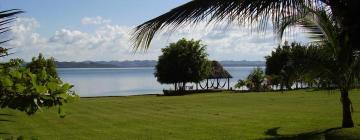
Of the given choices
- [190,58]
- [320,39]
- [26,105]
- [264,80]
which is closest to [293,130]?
[320,39]

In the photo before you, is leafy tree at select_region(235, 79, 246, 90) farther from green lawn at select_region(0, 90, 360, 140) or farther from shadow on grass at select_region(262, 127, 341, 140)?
shadow on grass at select_region(262, 127, 341, 140)

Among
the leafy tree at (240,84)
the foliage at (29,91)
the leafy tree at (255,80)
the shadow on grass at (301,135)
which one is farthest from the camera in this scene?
the leafy tree at (240,84)

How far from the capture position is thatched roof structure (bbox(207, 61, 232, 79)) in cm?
6452

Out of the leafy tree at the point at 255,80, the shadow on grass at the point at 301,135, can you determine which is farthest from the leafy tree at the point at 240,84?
the shadow on grass at the point at 301,135

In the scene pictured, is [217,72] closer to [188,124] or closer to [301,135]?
[188,124]

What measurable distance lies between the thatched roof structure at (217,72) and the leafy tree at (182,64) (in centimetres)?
399

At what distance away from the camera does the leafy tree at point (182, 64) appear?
5903cm

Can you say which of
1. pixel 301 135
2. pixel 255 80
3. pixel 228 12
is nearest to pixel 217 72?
pixel 255 80

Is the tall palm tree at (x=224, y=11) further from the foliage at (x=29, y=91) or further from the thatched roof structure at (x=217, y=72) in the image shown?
the thatched roof structure at (x=217, y=72)

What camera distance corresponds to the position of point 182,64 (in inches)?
2324

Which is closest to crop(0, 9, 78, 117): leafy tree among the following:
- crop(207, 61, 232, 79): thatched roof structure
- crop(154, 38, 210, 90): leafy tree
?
crop(154, 38, 210, 90): leafy tree

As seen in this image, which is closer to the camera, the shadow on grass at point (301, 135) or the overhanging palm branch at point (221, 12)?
the overhanging palm branch at point (221, 12)

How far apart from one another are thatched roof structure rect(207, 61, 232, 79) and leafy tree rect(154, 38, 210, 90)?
13.1 ft

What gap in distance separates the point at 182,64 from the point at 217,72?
845cm
